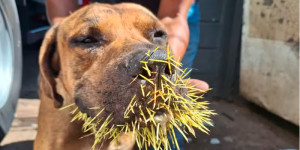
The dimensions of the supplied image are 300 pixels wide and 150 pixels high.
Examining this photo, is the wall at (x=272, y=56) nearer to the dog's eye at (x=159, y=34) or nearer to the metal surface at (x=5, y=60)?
the dog's eye at (x=159, y=34)

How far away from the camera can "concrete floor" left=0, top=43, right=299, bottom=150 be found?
12.6 ft

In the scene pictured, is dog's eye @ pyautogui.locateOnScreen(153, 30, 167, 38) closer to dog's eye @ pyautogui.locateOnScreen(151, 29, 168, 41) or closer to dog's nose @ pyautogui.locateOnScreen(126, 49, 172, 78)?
dog's eye @ pyautogui.locateOnScreen(151, 29, 168, 41)

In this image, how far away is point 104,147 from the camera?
2416mm

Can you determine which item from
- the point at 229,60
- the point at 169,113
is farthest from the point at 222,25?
the point at 169,113

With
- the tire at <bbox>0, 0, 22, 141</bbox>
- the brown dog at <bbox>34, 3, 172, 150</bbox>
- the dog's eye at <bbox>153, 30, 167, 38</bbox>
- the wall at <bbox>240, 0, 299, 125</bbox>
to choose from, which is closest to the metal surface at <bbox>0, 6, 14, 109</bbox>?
the tire at <bbox>0, 0, 22, 141</bbox>

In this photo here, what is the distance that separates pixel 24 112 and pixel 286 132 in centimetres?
359

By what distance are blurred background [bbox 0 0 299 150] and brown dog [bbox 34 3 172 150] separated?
2.52ft

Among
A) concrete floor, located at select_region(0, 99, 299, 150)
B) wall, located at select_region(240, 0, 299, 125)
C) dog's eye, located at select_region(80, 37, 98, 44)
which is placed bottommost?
concrete floor, located at select_region(0, 99, 299, 150)

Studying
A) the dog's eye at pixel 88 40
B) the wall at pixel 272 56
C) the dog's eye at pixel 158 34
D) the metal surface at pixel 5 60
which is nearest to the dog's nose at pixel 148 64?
the dog's eye at pixel 88 40

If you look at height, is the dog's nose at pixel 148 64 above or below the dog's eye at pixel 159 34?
below

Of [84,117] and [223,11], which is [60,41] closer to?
[84,117]

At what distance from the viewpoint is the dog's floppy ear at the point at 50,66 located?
2385 millimetres

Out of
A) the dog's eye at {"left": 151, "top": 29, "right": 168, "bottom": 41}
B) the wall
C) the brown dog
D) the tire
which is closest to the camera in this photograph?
the brown dog

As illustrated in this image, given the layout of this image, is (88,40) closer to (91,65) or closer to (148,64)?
(91,65)
